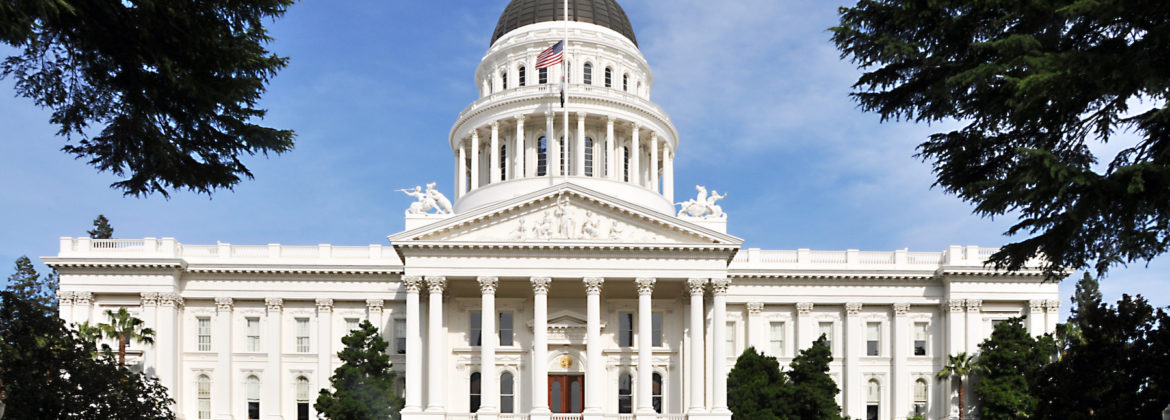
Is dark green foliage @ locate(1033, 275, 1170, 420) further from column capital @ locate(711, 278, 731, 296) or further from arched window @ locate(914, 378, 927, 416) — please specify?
arched window @ locate(914, 378, 927, 416)

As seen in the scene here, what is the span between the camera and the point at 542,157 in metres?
65.8

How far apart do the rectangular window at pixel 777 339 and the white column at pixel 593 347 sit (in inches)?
502

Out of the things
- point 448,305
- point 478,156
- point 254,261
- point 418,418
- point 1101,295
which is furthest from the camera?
point 1101,295

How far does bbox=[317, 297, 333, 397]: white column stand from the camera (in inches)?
2272

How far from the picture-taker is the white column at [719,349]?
48.2 meters

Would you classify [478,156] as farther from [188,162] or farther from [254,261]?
[188,162]

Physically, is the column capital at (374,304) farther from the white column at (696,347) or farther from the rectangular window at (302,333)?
the white column at (696,347)

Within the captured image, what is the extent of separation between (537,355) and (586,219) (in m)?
6.01

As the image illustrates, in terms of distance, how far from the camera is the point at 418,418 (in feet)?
156

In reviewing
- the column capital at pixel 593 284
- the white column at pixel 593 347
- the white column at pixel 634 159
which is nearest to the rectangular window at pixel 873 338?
the white column at pixel 634 159

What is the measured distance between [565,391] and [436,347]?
7.39 metres

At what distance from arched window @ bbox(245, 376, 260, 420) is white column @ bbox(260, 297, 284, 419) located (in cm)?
52

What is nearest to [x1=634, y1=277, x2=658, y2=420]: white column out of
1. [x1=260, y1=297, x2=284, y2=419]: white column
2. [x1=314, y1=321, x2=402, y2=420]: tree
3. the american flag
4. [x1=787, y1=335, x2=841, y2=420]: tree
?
[x1=787, y1=335, x2=841, y2=420]: tree

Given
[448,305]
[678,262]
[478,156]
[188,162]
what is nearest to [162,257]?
[448,305]
